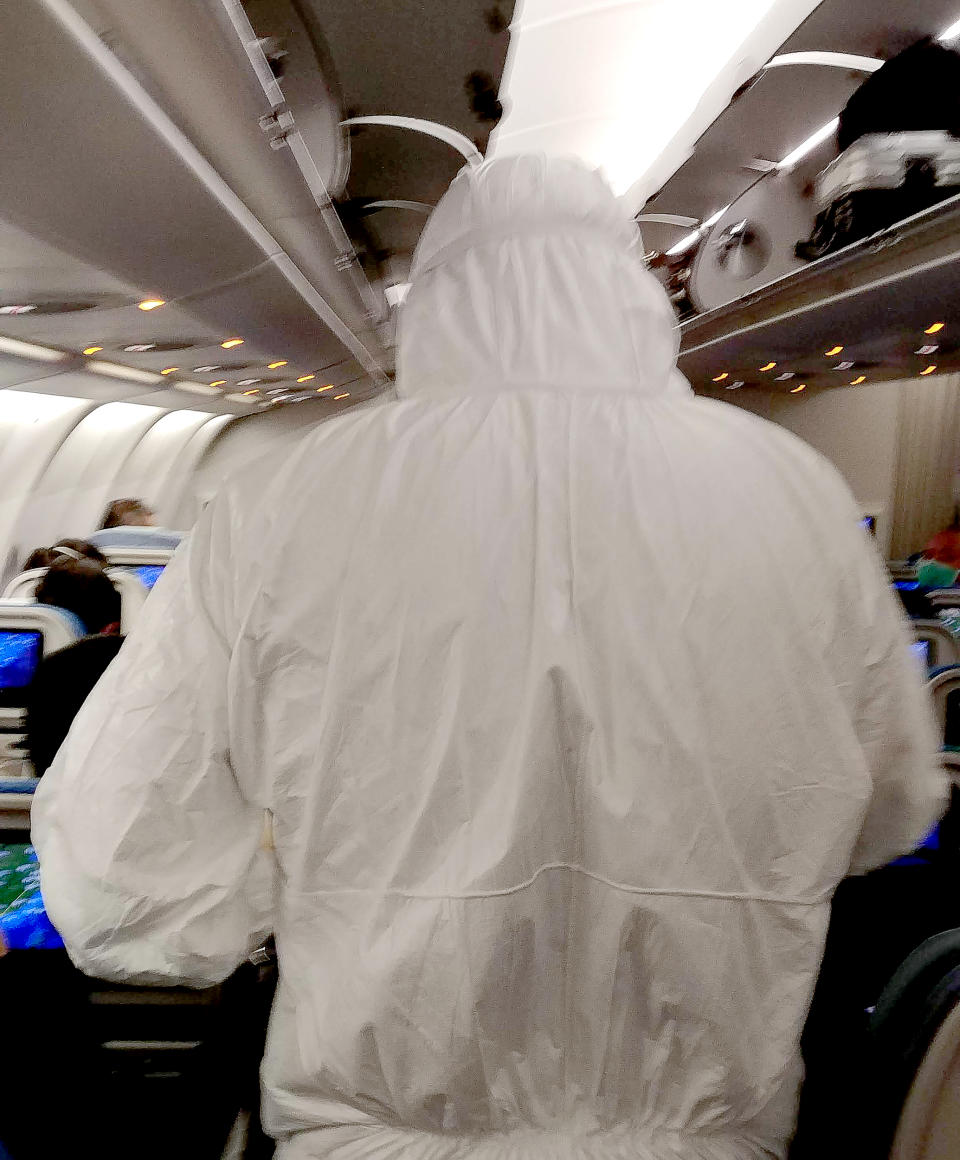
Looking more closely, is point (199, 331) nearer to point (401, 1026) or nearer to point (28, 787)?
point (28, 787)

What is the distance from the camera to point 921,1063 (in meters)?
1.10

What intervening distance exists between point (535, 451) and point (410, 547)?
21 cm

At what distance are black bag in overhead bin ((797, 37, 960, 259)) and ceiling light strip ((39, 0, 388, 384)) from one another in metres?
2.21

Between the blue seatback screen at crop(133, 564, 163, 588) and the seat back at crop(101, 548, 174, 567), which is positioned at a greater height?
the seat back at crop(101, 548, 174, 567)

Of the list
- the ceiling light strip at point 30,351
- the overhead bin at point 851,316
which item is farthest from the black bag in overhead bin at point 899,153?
the ceiling light strip at point 30,351

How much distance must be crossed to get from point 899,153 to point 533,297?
2472mm

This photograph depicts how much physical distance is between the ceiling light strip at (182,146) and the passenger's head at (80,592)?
152 centimetres

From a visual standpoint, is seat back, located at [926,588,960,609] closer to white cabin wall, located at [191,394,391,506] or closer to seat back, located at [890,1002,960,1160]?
seat back, located at [890,1002,960,1160]

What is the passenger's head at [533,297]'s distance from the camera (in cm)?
112

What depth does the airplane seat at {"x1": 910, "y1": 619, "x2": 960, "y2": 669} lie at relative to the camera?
4.16 meters

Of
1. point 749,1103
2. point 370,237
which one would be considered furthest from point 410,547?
point 370,237

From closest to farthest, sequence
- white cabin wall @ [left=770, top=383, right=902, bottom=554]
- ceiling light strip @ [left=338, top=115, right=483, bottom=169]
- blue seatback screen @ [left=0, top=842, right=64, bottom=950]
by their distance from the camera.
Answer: blue seatback screen @ [left=0, top=842, right=64, bottom=950]
ceiling light strip @ [left=338, top=115, right=483, bottom=169]
white cabin wall @ [left=770, top=383, right=902, bottom=554]

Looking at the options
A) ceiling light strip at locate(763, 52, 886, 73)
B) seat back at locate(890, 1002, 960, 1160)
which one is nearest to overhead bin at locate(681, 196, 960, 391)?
ceiling light strip at locate(763, 52, 886, 73)

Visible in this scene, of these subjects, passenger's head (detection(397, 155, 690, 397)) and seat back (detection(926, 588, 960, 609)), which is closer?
passenger's head (detection(397, 155, 690, 397))
